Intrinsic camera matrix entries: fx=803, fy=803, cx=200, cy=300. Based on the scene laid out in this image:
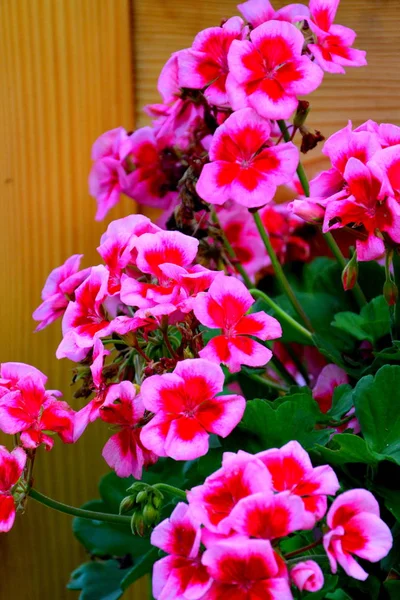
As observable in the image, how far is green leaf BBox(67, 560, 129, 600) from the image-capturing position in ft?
3.13

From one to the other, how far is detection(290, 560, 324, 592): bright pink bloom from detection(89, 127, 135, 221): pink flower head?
62 cm

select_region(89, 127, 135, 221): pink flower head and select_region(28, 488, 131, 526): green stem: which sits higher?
select_region(89, 127, 135, 221): pink flower head

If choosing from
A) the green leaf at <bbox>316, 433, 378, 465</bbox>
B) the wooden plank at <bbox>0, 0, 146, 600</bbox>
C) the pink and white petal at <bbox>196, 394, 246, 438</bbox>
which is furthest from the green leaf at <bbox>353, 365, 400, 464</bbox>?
the wooden plank at <bbox>0, 0, 146, 600</bbox>

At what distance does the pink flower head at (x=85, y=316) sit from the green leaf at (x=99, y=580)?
0.37 m

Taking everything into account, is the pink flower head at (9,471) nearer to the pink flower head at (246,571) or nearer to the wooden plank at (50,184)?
the pink flower head at (246,571)

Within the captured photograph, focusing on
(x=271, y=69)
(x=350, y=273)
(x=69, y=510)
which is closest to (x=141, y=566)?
(x=69, y=510)

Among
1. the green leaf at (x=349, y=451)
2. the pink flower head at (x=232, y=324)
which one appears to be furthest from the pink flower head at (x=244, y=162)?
the green leaf at (x=349, y=451)

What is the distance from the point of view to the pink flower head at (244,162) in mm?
768

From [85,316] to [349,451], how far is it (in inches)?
10.2

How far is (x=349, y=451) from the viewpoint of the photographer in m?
0.68

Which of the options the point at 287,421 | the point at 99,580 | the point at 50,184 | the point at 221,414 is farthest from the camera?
the point at 50,184

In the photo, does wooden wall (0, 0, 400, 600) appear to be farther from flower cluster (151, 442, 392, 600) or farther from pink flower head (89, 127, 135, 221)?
flower cluster (151, 442, 392, 600)

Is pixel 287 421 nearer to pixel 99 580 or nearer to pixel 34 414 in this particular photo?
pixel 34 414

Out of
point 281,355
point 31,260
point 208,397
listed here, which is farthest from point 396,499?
point 31,260
